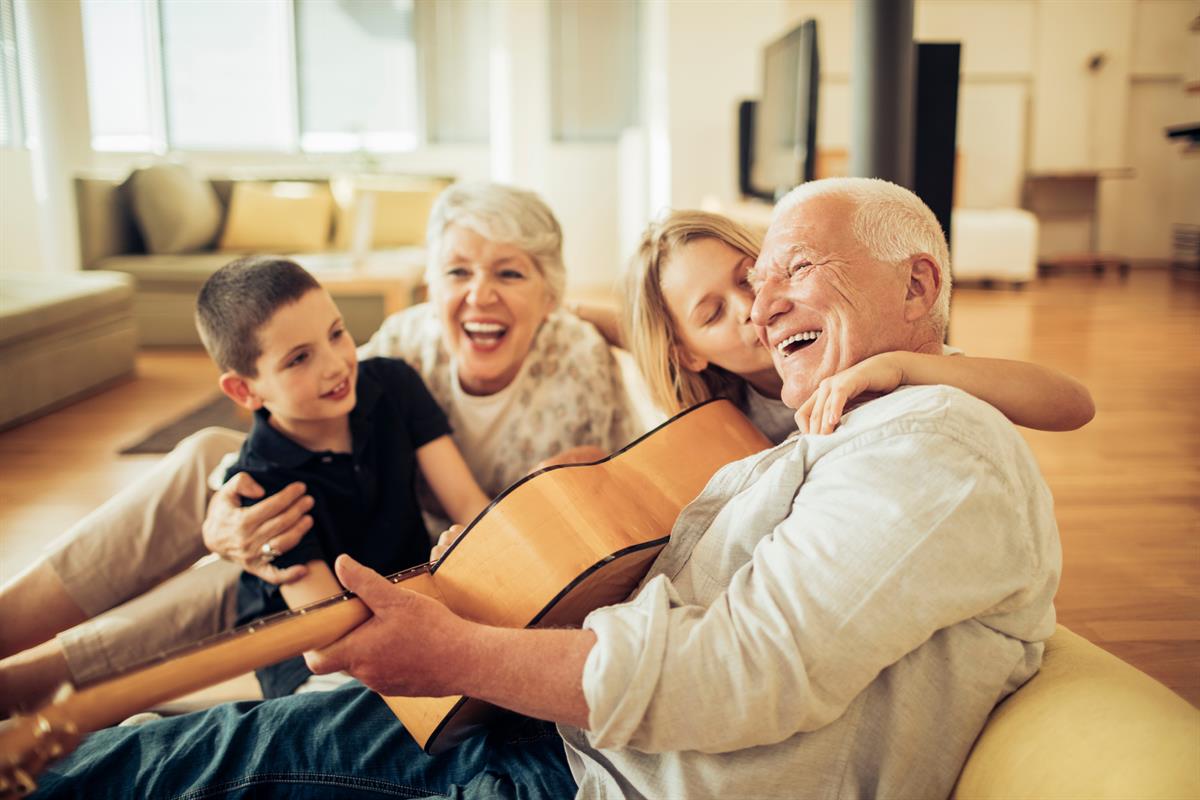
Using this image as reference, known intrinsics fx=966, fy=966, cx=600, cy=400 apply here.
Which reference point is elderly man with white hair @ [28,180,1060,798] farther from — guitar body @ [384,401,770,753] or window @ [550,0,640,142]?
window @ [550,0,640,142]

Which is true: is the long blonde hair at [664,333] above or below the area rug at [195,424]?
above

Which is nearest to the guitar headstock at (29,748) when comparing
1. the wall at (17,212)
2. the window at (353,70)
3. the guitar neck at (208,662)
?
the guitar neck at (208,662)

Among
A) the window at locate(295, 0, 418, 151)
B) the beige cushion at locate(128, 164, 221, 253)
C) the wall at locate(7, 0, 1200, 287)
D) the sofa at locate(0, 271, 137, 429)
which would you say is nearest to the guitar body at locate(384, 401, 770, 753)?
the sofa at locate(0, 271, 137, 429)

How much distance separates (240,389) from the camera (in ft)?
5.28

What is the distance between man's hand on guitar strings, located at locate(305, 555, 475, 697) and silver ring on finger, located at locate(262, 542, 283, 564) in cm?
62

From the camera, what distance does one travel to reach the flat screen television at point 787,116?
460cm

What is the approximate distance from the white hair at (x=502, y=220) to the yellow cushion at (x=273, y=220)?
5054 millimetres

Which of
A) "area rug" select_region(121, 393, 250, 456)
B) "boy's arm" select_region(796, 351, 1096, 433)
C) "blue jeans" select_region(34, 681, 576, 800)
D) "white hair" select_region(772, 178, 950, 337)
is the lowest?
"area rug" select_region(121, 393, 250, 456)

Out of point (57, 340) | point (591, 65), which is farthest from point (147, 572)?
point (591, 65)

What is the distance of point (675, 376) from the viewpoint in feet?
5.23

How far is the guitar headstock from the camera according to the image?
71 cm

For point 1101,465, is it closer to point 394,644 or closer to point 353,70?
point 394,644

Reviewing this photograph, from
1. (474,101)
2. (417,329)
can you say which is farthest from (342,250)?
(417,329)

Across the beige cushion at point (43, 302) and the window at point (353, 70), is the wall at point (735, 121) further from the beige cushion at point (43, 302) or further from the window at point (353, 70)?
the beige cushion at point (43, 302)
